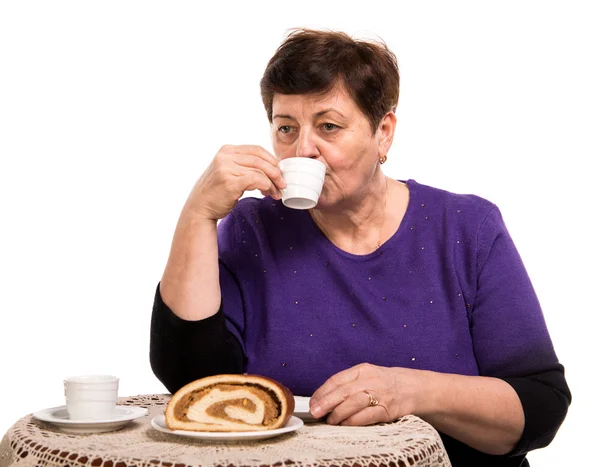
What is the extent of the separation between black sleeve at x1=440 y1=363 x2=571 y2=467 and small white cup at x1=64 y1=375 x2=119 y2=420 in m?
0.74

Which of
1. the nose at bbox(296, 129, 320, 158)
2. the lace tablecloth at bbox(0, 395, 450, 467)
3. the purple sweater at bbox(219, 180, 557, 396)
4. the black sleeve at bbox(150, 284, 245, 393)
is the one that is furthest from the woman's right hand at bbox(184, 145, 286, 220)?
the lace tablecloth at bbox(0, 395, 450, 467)

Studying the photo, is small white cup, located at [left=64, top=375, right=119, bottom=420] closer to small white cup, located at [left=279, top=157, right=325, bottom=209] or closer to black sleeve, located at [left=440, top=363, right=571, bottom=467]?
small white cup, located at [left=279, top=157, right=325, bottom=209]

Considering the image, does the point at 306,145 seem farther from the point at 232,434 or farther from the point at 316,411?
the point at 232,434

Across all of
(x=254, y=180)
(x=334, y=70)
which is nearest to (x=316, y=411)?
(x=254, y=180)

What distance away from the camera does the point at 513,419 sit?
1.62 meters

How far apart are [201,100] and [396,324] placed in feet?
5.67

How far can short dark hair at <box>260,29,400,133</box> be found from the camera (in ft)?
5.94

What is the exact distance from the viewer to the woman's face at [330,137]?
179 centimetres

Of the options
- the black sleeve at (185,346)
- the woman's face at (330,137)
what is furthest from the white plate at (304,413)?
the woman's face at (330,137)

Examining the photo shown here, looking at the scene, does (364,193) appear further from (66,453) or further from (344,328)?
(66,453)

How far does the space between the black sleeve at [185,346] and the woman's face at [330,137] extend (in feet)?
1.25

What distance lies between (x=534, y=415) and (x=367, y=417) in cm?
42

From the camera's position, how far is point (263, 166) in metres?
1.61

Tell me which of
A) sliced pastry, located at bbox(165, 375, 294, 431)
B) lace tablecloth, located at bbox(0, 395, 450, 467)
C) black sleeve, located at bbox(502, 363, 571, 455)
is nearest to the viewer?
lace tablecloth, located at bbox(0, 395, 450, 467)
